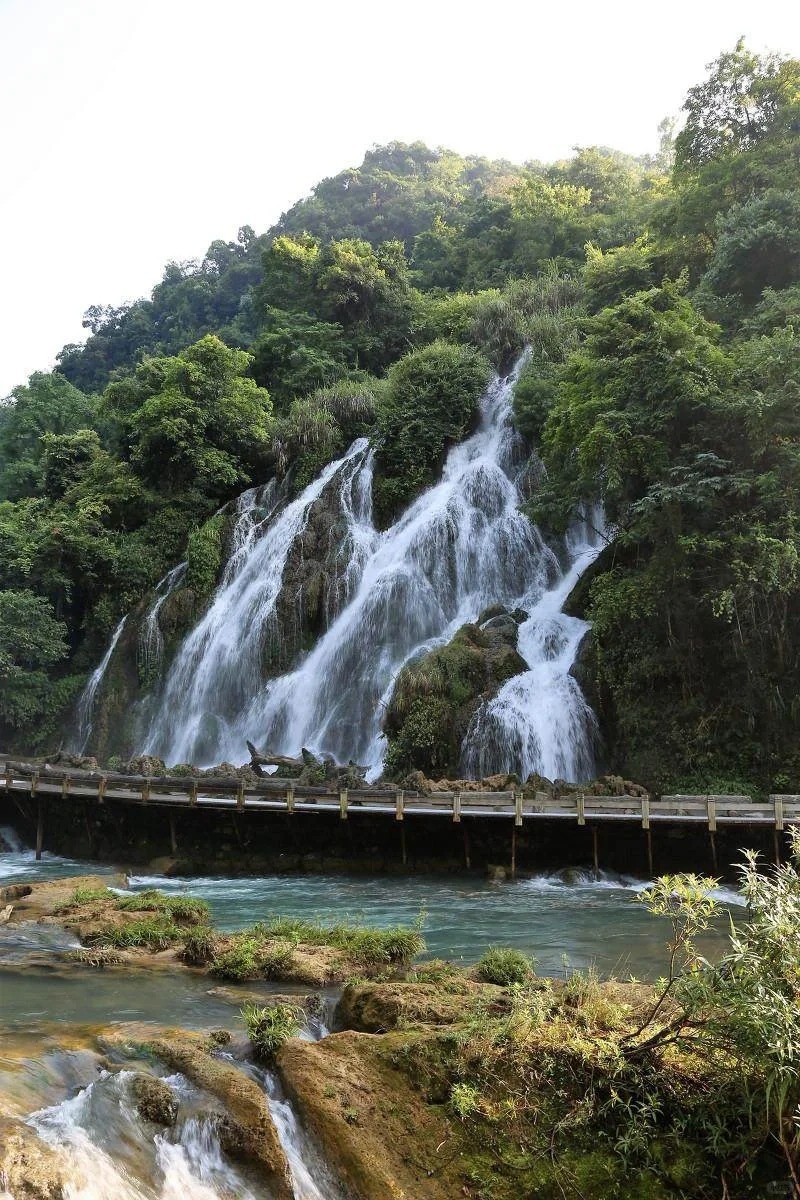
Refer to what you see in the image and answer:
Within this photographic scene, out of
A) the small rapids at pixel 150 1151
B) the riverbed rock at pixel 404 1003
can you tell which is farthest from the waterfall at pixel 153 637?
the small rapids at pixel 150 1151

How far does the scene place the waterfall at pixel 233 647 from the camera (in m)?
26.3

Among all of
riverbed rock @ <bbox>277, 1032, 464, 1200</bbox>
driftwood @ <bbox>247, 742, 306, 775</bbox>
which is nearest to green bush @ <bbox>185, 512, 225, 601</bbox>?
driftwood @ <bbox>247, 742, 306, 775</bbox>

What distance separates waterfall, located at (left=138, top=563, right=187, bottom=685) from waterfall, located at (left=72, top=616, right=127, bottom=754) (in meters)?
1.67

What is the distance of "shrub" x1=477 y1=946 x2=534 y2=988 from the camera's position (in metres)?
8.41

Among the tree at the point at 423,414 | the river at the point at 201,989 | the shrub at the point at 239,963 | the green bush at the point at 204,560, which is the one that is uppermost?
the tree at the point at 423,414

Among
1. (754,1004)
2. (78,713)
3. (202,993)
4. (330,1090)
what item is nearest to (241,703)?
(78,713)

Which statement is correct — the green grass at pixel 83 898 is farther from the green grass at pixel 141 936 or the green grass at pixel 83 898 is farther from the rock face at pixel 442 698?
the rock face at pixel 442 698

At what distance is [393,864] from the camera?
17.3m

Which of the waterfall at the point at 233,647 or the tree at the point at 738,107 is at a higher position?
the tree at the point at 738,107

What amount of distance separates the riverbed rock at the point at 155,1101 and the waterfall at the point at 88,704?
26332 millimetres

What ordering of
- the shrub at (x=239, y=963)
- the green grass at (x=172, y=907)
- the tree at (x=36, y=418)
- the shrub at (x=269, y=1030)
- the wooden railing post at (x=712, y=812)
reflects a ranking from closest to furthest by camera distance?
the shrub at (x=269, y=1030)
the shrub at (x=239, y=963)
the green grass at (x=172, y=907)
the wooden railing post at (x=712, y=812)
the tree at (x=36, y=418)

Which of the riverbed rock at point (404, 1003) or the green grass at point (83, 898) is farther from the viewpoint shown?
the green grass at point (83, 898)

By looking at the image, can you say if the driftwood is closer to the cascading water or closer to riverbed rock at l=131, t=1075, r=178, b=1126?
the cascading water

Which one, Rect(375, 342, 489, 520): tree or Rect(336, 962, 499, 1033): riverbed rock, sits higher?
Rect(375, 342, 489, 520): tree
